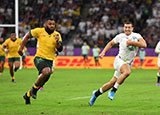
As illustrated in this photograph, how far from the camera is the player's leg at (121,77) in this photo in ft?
37.7

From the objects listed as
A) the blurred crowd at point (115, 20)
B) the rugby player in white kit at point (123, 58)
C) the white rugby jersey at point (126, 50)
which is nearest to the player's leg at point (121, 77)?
the rugby player in white kit at point (123, 58)

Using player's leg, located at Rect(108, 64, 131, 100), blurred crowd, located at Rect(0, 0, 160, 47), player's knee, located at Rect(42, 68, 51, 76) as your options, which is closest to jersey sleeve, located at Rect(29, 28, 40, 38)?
player's knee, located at Rect(42, 68, 51, 76)

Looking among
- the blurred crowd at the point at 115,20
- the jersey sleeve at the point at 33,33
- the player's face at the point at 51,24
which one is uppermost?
the player's face at the point at 51,24

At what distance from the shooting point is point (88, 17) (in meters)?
43.7

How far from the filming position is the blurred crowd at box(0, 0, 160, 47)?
40.6 meters

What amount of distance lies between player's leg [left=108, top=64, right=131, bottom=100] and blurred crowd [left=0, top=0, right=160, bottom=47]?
88.5 ft

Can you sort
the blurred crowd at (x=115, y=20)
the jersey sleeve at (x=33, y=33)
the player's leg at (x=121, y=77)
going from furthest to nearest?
the blurred crowd at (x=115, y=20) < the jersey sleeve at (x=33, y=33) < the player's leg at (x=121, y=77)

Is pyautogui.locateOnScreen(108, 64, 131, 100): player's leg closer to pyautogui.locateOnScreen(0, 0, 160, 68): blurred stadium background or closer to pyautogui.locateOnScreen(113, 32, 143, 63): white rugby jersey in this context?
pyautogui.locateOnScreen(113, 32, 143, 63): white rugby jersey

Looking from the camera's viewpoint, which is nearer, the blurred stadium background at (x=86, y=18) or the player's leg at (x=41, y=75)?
the player's leg at (x=41, y=75)

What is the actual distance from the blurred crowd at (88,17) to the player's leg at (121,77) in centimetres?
2697

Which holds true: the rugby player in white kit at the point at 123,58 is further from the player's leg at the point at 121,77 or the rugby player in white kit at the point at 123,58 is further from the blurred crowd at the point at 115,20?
the blurred crowd at the point at 115,20

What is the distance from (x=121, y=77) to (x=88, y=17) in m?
32.5

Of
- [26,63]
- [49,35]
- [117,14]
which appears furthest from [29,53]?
[49,35]

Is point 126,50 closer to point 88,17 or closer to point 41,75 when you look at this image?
point 41,75
